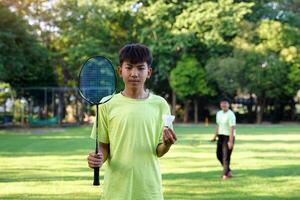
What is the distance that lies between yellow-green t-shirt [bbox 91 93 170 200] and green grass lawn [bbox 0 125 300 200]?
247 inches

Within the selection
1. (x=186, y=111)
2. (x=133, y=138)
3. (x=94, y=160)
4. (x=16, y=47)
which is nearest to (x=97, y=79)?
(x=133, y=138)

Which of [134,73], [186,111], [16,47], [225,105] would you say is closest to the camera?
[134,73]

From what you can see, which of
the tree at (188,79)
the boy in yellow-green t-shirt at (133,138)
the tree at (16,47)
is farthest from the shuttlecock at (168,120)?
the tree at (188,79)

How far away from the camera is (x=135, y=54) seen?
419 centimetres

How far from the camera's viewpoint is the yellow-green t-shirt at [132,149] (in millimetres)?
4207

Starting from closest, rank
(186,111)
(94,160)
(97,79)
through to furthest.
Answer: (94,160)
(97,79)
(186,111)

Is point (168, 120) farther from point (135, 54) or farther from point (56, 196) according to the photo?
point (56, 196)

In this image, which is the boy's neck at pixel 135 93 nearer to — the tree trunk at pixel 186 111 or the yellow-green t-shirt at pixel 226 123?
the yellow-green t-shirt at pixel 226 123

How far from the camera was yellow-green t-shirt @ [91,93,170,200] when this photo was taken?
4.21m

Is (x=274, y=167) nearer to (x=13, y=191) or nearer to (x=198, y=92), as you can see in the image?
(x=13, y=191)

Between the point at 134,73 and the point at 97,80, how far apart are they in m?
0.69

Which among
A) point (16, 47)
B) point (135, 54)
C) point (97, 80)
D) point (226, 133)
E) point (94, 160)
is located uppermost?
point (16, 47)

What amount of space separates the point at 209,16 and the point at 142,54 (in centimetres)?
4367

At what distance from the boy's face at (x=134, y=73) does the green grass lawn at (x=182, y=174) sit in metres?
6.47
